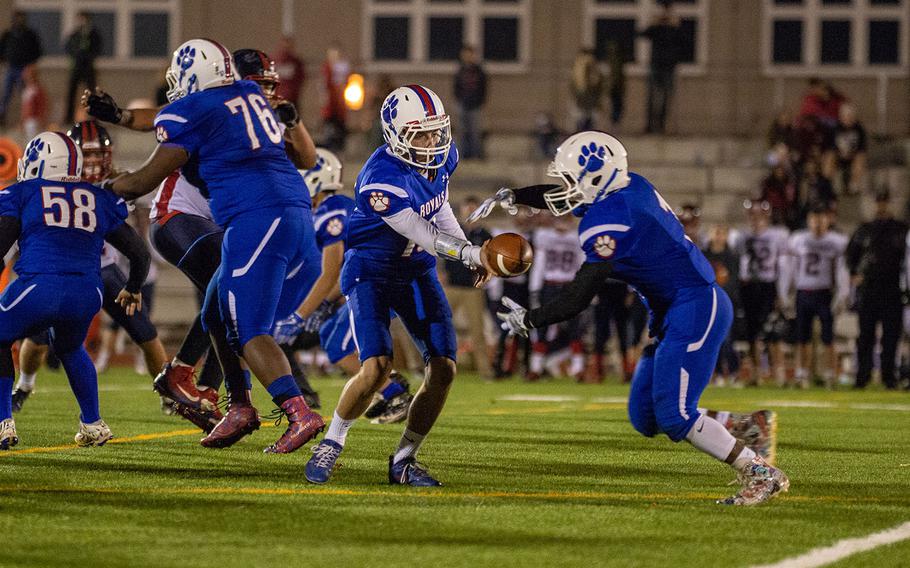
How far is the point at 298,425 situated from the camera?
7031 mm

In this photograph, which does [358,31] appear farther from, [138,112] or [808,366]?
[138,112]

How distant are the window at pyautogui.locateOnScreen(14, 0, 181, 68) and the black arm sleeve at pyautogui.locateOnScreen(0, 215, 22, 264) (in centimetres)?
1761

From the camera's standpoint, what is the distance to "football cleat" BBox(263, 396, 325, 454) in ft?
23.0

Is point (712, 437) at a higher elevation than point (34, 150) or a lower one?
lower

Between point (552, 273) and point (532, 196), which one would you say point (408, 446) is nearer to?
point (532, 196)

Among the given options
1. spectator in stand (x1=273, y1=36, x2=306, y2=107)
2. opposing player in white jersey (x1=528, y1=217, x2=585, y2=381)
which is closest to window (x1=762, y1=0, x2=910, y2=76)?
spectator in stand (x1=273, y1=36, x2=306, y2=107)

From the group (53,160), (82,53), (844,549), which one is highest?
A: (82,53)

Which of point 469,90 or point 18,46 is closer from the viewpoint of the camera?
point 469,90

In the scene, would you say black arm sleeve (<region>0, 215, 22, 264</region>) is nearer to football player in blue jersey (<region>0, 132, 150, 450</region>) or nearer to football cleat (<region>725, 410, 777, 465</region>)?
football player in blue jersey (<region>0, 132, 150, 450</region>)

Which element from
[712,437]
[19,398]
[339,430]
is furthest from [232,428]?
[19,398]

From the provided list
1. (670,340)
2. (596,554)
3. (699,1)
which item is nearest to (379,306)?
(670,340)

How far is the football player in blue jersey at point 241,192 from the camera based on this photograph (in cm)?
711

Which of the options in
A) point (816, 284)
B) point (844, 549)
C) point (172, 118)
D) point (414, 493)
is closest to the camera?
point (844, 549)

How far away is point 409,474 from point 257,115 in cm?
188
